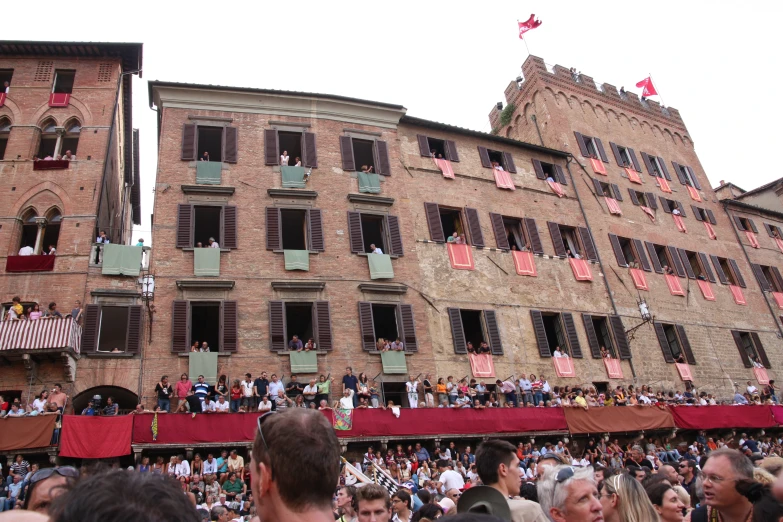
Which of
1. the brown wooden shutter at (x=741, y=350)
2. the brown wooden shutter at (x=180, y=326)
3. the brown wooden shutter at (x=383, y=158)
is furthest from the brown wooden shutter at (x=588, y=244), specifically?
the brown wooden shutter at (x=180, y=326)

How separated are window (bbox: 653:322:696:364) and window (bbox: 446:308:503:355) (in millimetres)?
9124

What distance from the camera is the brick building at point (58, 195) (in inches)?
690

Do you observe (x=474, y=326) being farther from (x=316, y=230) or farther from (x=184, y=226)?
(x=184, y=226)

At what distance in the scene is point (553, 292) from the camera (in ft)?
85.3

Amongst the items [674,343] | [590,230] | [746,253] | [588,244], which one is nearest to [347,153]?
[588,244]

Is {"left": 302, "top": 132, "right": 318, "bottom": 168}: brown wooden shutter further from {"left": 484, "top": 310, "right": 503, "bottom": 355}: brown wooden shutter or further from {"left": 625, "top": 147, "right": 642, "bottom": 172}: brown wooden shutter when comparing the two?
{"left": 625, "top": 147, "right": 642, "bottom": 172}: brown wooden shutter

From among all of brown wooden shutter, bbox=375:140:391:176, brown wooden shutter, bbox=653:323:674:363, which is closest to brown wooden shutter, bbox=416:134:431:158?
brown wooden shutter, bbox=375:140:391:176

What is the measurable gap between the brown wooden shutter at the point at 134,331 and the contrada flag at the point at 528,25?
91.4 feet

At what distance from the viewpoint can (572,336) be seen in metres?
25.1

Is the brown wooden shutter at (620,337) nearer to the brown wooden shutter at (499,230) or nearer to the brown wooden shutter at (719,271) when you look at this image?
the brown wooden shutter at (499,230)

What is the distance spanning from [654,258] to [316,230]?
18415mm

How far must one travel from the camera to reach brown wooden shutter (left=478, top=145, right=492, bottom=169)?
28.2 metres

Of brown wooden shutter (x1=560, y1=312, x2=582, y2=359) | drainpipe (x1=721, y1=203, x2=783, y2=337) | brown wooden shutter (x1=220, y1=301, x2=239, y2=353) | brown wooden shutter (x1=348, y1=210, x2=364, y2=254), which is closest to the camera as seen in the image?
brown wooden shutter (x1=220, y1=301, x2=239, y2=353)

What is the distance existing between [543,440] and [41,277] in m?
17.8
